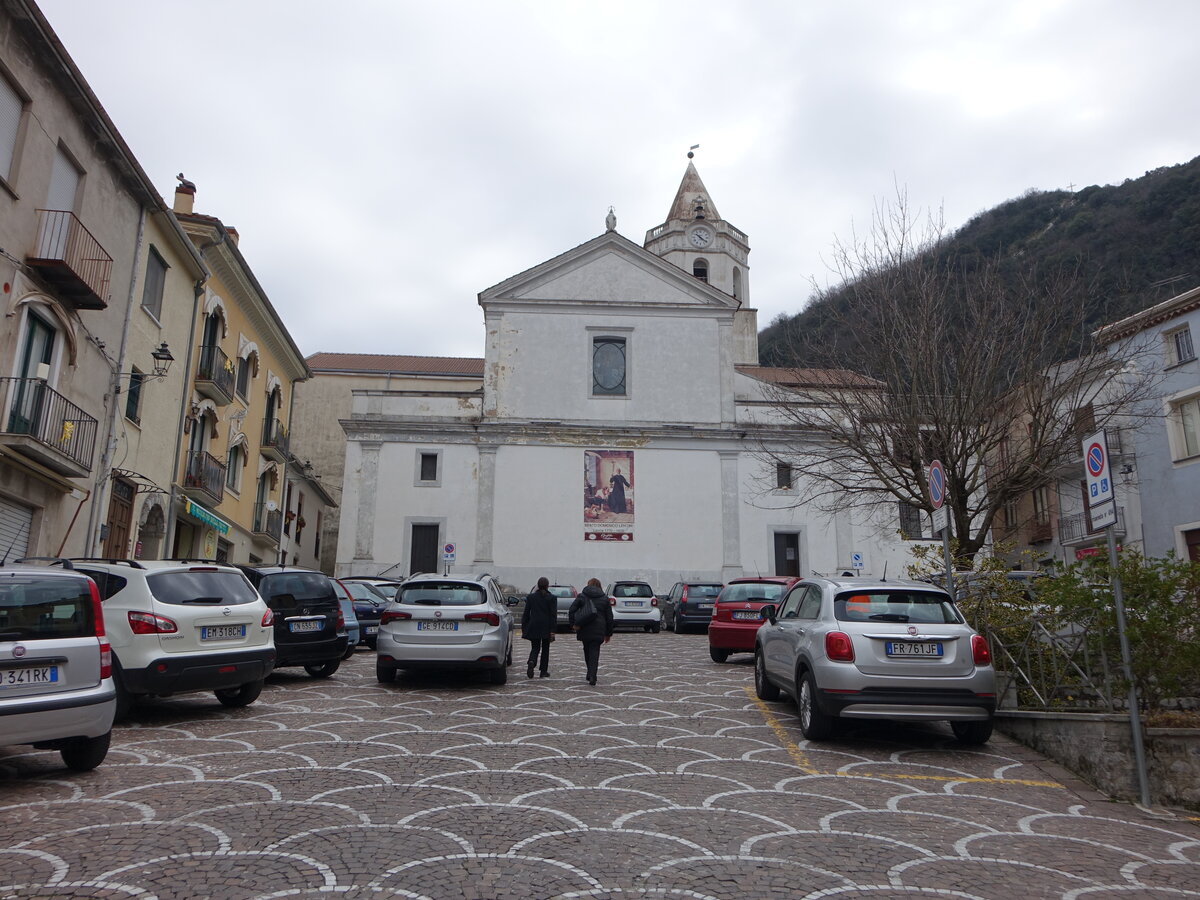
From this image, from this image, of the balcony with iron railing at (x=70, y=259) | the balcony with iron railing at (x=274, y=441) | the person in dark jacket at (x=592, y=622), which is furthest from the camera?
the balcony with iron railing at (x=274, y=441)

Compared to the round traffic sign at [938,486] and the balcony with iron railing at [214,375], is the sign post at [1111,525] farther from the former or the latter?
the balcony with iron railing at [214,375]

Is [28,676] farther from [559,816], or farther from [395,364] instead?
[395,364]

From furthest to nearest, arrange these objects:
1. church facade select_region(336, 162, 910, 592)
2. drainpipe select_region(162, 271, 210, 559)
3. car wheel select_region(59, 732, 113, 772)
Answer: church facade select_region(336, 162, 910, 592) < drainpipe select_region(162, 271, 210, 559) < car wheel select_region(59, 732, 113, 772)

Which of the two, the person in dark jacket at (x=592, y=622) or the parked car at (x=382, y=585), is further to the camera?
the parked car at (x=382, y=585)

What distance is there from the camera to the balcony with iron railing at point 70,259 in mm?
14422

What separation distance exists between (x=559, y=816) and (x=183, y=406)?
59.2 ft

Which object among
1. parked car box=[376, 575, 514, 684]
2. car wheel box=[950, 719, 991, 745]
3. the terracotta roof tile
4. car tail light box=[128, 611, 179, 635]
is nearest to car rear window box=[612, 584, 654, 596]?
parked car box=[376, 575, 514, 684]

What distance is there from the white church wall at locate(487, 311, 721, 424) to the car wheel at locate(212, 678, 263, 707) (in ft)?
83.9

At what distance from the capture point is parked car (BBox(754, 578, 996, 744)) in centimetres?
805

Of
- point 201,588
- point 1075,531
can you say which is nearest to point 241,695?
point 201,588

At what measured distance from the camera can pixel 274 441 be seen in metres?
28.0

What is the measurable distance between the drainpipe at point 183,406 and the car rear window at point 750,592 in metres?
12.5

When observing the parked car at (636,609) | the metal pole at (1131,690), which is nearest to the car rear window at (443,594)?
the metal pole at (1131,690)

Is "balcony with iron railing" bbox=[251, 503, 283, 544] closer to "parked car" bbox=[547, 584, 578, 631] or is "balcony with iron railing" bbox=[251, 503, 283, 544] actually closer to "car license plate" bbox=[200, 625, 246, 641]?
"parked car" bbox=[547, 584, 578, 631]
